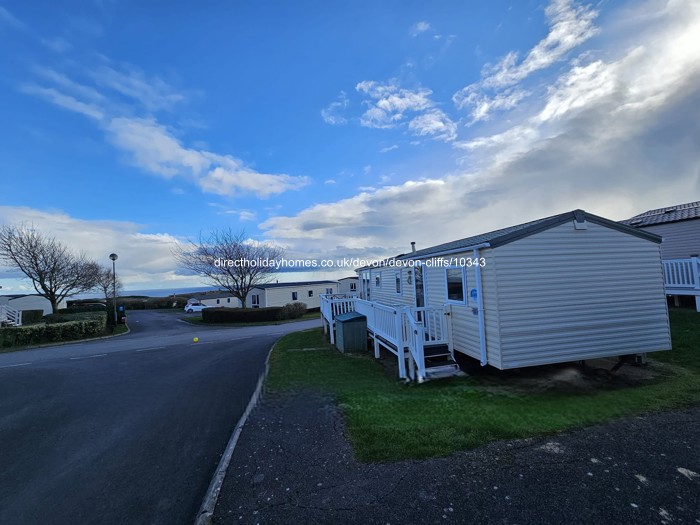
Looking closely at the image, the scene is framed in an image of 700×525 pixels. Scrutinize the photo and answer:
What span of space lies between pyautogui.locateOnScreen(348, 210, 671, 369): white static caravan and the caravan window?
0.17 feet

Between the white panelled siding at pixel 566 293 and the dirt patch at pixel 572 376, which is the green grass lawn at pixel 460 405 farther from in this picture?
the white panelled siding at pixel 566 293

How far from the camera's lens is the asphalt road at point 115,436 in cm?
362

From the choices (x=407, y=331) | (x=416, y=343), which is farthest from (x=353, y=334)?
(x=416, y=343)

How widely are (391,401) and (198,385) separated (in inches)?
200

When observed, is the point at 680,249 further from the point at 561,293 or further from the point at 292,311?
the point at 292,311

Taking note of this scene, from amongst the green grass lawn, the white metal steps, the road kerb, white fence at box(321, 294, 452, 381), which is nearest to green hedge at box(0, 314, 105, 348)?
the green grass lawn

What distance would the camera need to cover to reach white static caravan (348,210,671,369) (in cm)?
698

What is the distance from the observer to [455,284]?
28.1ft

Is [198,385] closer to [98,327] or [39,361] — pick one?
[39,361]

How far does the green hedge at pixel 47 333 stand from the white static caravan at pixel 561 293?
73.5ft

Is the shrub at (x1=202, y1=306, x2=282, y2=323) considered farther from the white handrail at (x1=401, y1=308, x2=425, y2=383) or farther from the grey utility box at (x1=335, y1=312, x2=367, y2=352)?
the white handrail at (x1=401, y1=308, x2=425, y2=383)

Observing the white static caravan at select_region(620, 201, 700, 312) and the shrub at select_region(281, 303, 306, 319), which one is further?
the shrub at select_region(281, 303, 306, 319)

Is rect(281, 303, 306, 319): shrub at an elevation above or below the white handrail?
below

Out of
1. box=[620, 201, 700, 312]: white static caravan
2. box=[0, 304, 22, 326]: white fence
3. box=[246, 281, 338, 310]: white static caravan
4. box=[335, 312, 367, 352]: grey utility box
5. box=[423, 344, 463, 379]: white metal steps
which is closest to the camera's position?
box=[423, 344, 463, 379]: white metal steps
